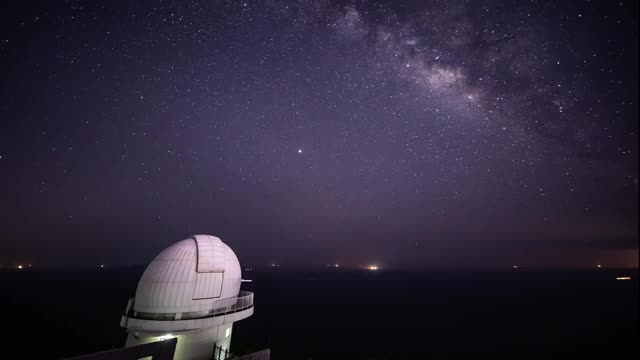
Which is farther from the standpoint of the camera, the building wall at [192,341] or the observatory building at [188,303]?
the building wall at [192,341]

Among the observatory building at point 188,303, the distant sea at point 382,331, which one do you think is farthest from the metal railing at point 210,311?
the distant sea at point 382,331

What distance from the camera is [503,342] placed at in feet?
155

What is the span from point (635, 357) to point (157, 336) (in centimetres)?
→ 5933

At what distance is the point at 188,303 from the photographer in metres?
13.8

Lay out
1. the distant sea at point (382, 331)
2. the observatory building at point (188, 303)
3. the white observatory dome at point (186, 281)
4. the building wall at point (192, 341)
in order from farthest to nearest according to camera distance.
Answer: the distant sea at point (382, 331)
the white observatory dome at point (186, 281)
the building wall at point (192, 341)
the observatory building at point (188, 303)

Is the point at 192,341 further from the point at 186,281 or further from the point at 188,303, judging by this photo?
the point at 186,281

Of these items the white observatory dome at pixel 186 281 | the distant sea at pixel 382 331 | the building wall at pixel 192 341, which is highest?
the white observatory dome at pixel 186 281

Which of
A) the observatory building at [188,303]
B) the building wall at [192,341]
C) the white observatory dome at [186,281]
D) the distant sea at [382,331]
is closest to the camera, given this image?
the observatory building at [188,303]

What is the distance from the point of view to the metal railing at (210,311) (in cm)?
1341

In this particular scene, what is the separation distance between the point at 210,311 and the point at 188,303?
49.5 inches

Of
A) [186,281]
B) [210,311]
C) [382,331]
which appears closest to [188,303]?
[186,281]

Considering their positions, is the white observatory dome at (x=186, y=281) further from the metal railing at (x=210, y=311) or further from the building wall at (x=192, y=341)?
the building wall at (x=192, y=341)

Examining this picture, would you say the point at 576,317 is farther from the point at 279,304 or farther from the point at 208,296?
the point at 208,296

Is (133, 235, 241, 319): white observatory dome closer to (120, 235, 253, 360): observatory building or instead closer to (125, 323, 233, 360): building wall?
(120, 235, 253, 360): observatory building
